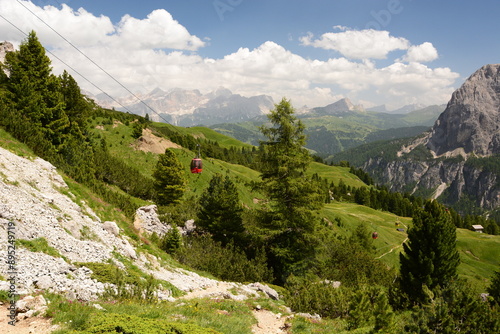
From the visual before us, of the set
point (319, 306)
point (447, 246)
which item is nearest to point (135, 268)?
point (319, 306)

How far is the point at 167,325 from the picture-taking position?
7977mm

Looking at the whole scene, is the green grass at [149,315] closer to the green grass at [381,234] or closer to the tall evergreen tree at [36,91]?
the tall evergreen tree at [36,91]

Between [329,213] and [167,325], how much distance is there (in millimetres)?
72860

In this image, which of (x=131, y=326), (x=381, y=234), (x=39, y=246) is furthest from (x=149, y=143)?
(x=381, y=234)

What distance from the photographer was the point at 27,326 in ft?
26.5

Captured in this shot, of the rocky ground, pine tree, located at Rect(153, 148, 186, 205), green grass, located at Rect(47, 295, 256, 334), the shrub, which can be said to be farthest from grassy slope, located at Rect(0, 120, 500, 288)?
green grass, located at Rect(47, 295, 256, 334)

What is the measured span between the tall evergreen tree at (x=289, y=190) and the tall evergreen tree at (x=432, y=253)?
11.8 metres

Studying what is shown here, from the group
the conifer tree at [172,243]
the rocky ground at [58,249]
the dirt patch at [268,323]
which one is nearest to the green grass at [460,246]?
the conifer tree at [172,243]

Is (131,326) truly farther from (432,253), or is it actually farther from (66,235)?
(432,253)

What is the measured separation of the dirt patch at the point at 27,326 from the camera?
25.5 ft

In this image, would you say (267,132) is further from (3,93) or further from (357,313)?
(3,93)

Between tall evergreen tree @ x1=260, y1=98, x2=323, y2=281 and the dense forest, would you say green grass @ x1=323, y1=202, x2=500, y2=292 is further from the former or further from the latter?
tall evergreen tree @ x1=260, y1=98, x2=323, y2=281

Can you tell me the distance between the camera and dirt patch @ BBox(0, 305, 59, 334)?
779 centimetres

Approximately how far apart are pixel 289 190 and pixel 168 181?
20.2m
